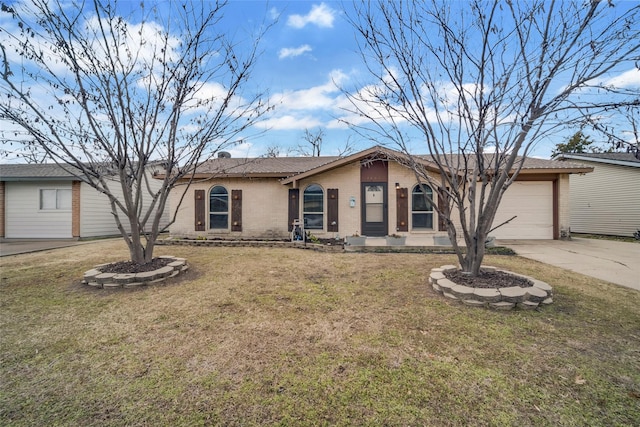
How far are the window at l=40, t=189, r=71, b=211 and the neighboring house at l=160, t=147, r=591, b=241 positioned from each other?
20.7ft

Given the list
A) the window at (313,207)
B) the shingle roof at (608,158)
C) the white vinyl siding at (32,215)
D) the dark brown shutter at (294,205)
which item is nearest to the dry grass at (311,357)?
the window at (313,207)

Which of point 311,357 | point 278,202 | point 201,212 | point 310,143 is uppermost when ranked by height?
point 310,143

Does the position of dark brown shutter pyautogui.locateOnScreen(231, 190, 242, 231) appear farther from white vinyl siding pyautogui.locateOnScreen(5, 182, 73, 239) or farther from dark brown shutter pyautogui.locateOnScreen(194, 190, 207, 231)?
white vinyl siding pyautogui.locateOnScreen(5, 182, 73, 239)

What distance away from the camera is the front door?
1008 centimetres

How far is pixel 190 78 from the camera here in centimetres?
566

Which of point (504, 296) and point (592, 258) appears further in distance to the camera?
point (592, 258)

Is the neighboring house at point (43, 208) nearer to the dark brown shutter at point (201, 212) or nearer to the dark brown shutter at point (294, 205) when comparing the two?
the dark brown shutter at point (201, 212)

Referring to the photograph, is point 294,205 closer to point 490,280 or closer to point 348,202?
point 348,202

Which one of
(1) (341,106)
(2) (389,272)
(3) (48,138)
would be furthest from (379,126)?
(3) (48,138)

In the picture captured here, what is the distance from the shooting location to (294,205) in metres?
10.5

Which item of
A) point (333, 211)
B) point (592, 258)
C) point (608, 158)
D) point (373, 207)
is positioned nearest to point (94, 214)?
point (333, 211)

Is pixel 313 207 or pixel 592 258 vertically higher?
pixel 313 207

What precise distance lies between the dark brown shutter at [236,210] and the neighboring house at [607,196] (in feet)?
48.5

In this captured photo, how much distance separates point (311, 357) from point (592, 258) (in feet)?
27.2
